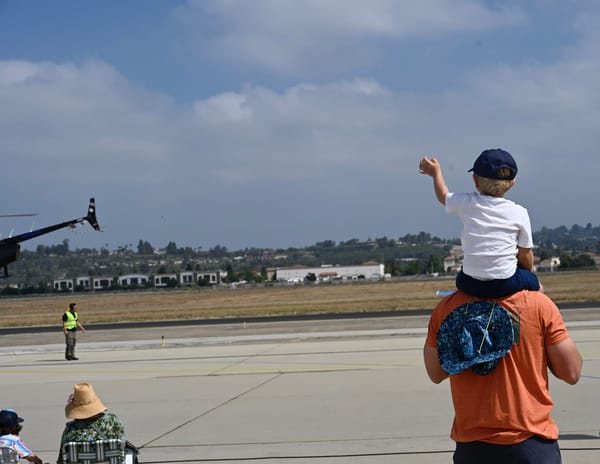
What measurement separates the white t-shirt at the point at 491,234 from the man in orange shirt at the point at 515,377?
148mm

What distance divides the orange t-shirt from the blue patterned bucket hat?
49 millimetres

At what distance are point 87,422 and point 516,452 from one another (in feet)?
11.2

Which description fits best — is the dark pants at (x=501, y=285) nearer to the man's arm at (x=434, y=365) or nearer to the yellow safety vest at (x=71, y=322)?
the man's arm at (x=434, y=365)

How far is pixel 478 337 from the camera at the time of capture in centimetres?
333

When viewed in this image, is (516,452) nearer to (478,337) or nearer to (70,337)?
(478,337)

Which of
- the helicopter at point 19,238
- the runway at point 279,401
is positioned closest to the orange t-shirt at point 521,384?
the runway at point 279,401

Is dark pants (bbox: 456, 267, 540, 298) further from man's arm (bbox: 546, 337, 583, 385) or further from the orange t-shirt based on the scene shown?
man's arm (bbox: 546, 337, 583, 385)

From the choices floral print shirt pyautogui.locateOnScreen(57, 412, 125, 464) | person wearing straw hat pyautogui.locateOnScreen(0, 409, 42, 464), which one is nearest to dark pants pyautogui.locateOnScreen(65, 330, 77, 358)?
person wearing straw hat pyautogui.locateOnScreen(0, 409, 42, 464)

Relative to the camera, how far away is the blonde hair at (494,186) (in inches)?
136

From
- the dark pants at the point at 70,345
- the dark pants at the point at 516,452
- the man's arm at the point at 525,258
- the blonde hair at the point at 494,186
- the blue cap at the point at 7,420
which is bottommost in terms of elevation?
the dark pants at the point at 70,345

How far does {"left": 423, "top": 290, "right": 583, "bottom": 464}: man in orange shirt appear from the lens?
3357mm

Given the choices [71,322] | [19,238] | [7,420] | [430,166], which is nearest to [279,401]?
[7,420]

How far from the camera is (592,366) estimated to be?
14.0m

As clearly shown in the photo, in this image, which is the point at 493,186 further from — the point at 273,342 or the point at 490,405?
the point at 273,342
